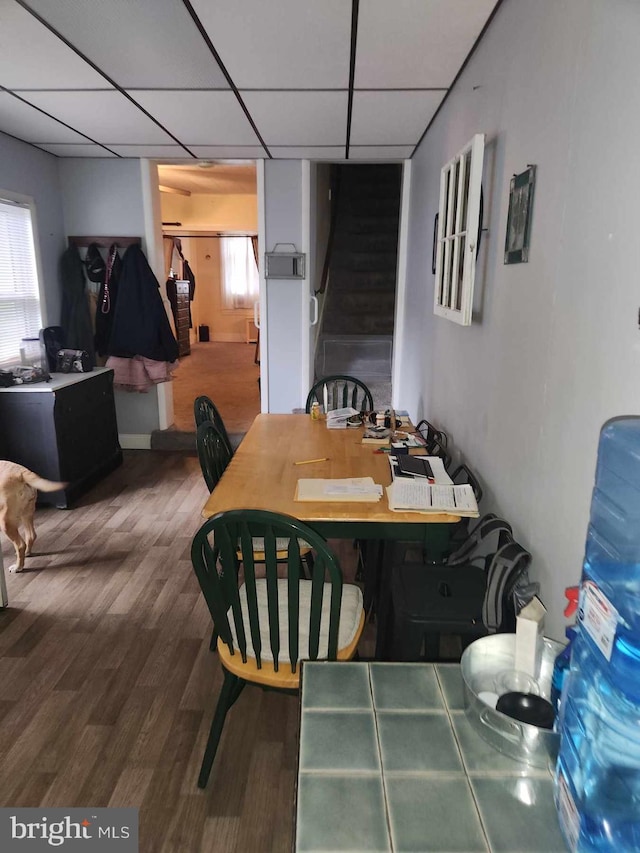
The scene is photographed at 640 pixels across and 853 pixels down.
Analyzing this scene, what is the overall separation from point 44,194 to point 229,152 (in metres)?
1.47

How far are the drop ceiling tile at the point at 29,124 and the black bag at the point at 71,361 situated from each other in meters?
1.46

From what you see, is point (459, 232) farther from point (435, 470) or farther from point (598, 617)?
point (598, 617)

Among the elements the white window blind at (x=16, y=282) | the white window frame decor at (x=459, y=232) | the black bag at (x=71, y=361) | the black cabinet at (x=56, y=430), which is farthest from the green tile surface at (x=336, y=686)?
the white window blind at (x=16, y=282)

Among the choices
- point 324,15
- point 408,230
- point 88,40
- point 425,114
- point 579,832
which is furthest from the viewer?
point 408,230

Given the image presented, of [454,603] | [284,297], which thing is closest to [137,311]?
[284,297]

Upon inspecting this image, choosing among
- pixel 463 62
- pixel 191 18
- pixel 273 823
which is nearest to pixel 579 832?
pixel 273 823

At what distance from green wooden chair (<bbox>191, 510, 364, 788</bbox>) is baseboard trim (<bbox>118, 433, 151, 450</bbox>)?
11.5ft

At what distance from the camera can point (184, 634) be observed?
92.8 inches

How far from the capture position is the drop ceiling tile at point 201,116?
2.87 metres

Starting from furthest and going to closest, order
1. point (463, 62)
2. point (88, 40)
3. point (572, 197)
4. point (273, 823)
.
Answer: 1. point (463, 62)
2. point (88, 40)
3. point (273, 823)
4. point (572, 197)

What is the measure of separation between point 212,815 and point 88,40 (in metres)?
2.86

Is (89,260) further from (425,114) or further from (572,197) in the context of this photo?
(572,197)

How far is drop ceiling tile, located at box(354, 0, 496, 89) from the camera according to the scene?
196cm

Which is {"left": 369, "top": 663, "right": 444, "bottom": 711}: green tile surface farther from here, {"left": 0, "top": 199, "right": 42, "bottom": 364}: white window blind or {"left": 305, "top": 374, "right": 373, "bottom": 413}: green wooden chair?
{"left": 0, "top": 199, "right": 42, "bottom": 364}: white window blind
